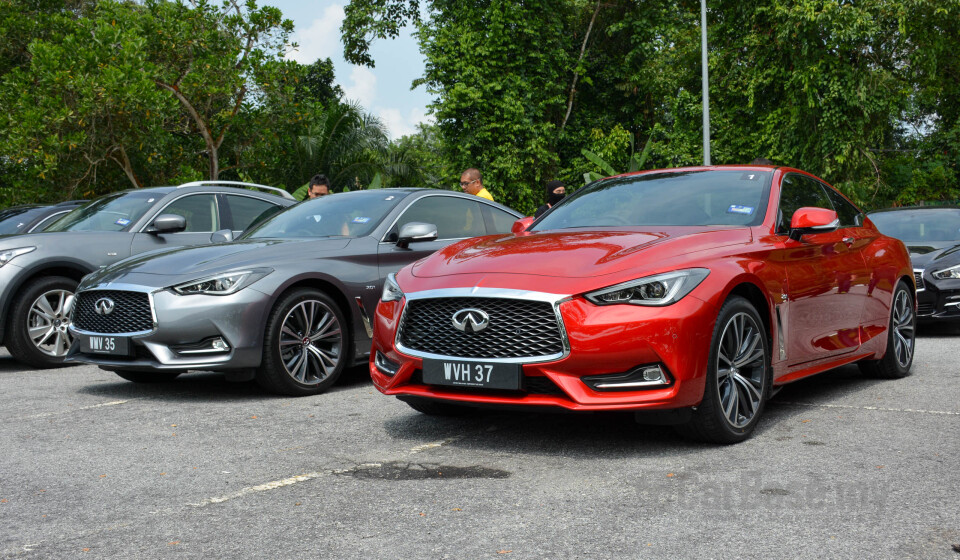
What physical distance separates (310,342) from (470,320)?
2.40 meters

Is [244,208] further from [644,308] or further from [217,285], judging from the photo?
[644,308]

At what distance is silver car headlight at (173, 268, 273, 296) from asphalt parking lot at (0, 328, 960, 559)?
77cm

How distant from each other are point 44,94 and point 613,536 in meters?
18.5

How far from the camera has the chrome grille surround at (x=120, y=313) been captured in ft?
21.3

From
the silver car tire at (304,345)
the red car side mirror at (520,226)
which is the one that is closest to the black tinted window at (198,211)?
the silver car tire at (304,345)

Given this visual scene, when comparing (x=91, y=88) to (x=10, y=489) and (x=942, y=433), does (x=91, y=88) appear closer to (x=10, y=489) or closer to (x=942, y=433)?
(x=10, y=489)

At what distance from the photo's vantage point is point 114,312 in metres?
6.66

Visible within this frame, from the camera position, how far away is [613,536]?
348cm

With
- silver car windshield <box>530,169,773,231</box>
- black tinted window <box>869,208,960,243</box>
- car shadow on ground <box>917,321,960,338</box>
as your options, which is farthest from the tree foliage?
silver car windshield <box>530,169,773,231</box>

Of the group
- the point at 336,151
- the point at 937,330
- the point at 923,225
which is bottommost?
→ the point at 937,330

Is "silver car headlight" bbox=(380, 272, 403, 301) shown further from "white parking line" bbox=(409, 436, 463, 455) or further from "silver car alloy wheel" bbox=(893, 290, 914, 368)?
"silver car alloy wheel" bbox=(893, 290, 914, 368)

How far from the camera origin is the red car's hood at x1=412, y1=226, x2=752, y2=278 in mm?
4793

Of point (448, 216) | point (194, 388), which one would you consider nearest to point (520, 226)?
point (448, 216)

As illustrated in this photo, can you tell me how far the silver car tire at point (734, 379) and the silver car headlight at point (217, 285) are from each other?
3155 millimetres
